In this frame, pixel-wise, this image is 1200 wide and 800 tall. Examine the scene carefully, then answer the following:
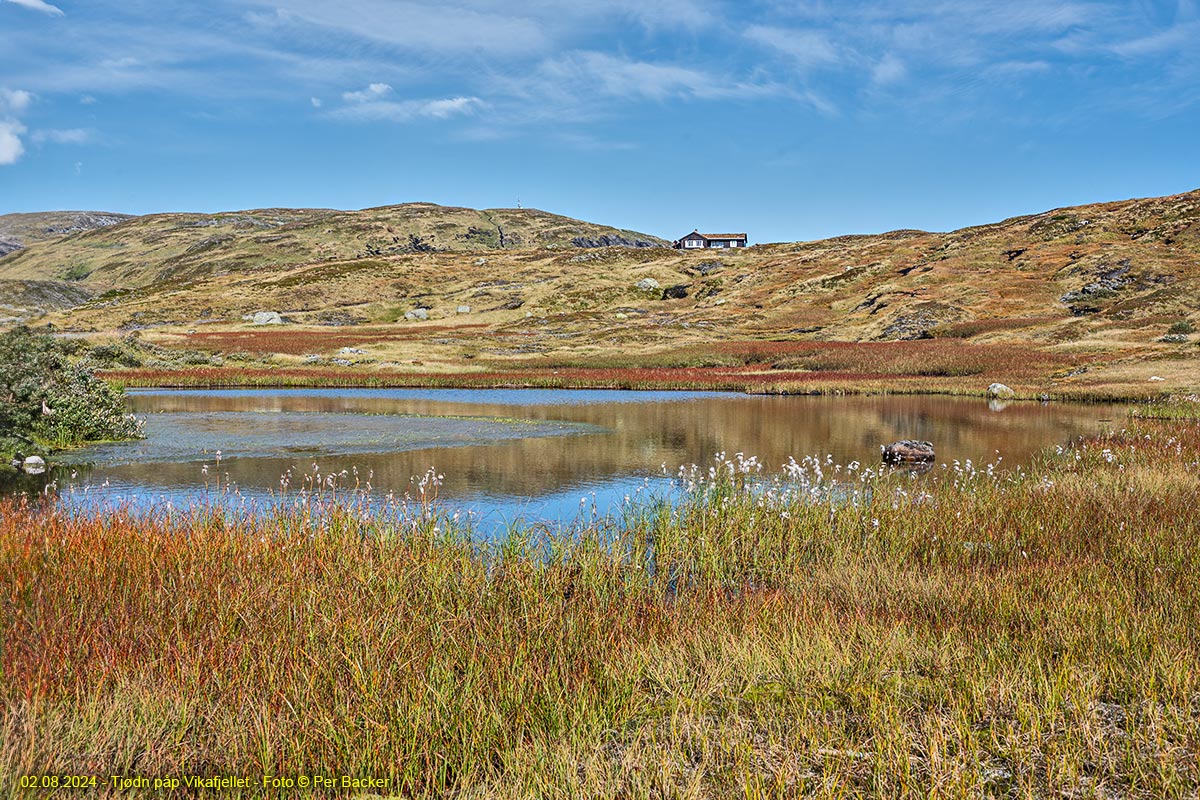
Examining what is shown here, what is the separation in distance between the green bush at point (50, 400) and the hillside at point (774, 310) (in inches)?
1296

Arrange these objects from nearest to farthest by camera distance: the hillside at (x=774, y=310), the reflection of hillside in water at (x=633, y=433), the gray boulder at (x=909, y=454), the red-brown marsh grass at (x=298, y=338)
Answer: the reflection of hillside in water at (x=633, y=433)
the gray boulder at (x=909, y=454)
the hillside at (x=774, y=310)
the red-brown marsh grass at (x=298, y=338)

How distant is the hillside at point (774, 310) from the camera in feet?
181

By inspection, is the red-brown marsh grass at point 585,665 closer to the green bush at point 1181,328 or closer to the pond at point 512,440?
the pond at point 512,440

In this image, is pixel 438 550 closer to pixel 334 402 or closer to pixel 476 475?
pixel 476 475

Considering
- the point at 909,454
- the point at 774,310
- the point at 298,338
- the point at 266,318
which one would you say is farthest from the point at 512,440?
the point at 266,318

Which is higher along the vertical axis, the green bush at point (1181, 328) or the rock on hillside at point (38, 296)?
the rock on hillside at point (38, 296)

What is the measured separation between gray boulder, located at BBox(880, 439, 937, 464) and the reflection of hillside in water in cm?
50

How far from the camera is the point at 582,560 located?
9523mm

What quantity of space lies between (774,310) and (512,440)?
79.7 meters

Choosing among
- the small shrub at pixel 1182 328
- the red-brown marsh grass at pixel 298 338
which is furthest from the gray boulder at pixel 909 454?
the red-brown marsh grass at pixel 298 338

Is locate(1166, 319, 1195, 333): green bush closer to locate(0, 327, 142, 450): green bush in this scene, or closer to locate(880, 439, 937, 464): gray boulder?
locate(880, 439, 937, 464): gray boulder

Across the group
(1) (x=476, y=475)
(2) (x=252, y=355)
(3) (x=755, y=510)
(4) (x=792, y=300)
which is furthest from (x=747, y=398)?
(4) (x=792, y=300)

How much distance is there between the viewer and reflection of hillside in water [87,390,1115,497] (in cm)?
1950

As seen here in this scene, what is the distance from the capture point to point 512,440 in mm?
26281
